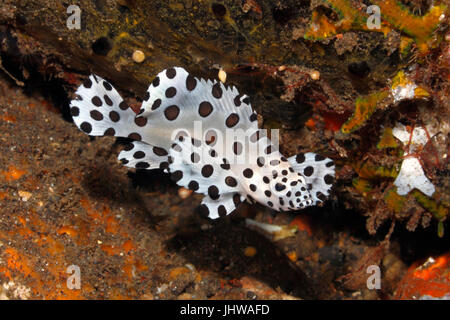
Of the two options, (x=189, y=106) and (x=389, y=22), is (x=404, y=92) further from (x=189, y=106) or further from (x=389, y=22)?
(x=189, y=106)

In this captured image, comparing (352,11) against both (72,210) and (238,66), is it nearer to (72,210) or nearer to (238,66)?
(238,66)

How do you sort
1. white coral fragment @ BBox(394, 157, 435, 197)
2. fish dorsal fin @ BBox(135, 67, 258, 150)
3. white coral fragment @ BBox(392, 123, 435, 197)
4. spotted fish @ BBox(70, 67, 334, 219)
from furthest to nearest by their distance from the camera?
white coral fragment @ BBox(394, 157, 435, 197)
white coral fragment @ BBox(392, 123, 435, 197)
spotted fish @ BBox(70, 67, 334, 219)
fish dorsal fin @ BBox(135, 67, 258, 150)

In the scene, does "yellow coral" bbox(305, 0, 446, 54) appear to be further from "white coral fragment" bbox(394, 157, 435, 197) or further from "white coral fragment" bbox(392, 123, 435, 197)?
"white coral fragment" bbox(394, 157, 435, 197)

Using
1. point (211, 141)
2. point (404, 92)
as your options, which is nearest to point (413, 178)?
point (404, 92)

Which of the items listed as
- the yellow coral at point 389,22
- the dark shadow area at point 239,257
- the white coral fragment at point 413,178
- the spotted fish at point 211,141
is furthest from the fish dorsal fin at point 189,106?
the dark shadow area at point 239,257

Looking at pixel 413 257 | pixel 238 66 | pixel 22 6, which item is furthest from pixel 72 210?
pixel 413 257

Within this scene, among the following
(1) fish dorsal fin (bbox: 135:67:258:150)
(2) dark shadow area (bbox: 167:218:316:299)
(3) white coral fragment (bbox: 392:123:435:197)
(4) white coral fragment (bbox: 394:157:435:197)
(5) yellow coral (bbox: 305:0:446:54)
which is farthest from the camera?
(2) dark shadow area (bbox: 167:218:316:299)

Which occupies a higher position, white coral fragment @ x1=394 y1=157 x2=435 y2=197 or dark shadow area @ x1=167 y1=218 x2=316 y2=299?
white coral fragment @ x1=394 y1=157 x2=435 y2=197

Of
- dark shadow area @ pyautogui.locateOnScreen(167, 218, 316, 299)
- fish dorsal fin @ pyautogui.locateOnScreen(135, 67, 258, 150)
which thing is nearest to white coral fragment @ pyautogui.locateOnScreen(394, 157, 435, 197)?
fish dorsal fin @ pyautogui.locateOnScreen(135, 67, 258, 150)
